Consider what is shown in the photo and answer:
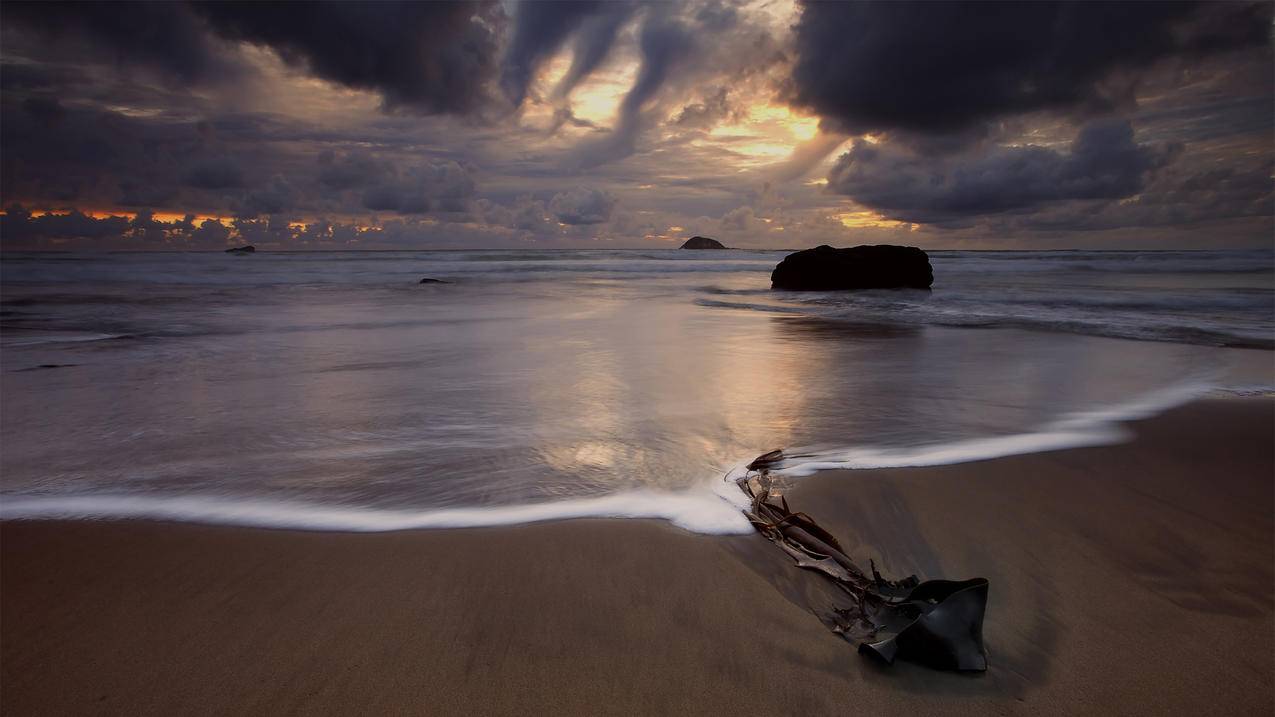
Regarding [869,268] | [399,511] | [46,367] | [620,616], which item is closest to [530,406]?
[399,511]

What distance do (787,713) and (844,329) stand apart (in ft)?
28.1

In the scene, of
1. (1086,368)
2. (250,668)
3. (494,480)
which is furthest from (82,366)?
(1086,368)

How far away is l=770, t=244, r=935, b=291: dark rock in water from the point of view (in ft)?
58.3

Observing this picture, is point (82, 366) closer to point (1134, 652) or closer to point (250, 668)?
point (250, 668)

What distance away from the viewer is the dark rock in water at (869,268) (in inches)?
699

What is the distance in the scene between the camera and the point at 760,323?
A: 1025 cm

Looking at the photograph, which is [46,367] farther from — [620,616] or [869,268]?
[869,268]

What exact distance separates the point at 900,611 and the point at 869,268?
17.8 meters

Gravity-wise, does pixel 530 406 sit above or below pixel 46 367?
above

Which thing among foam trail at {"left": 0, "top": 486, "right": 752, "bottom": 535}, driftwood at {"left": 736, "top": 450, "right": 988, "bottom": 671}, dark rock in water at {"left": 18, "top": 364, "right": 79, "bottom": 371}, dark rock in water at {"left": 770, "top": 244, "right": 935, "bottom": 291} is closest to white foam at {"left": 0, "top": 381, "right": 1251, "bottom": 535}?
foam trail at {"left": 0, "top": 486, "right": 752, "bottom": 535}

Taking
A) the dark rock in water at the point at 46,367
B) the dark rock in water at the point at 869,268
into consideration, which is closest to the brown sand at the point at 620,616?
the dark rock in water at the point at 46,367

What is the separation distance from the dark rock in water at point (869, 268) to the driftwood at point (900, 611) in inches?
679

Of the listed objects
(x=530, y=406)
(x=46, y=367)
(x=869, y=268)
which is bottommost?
(x=46, y=367)

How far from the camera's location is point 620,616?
1.64m
